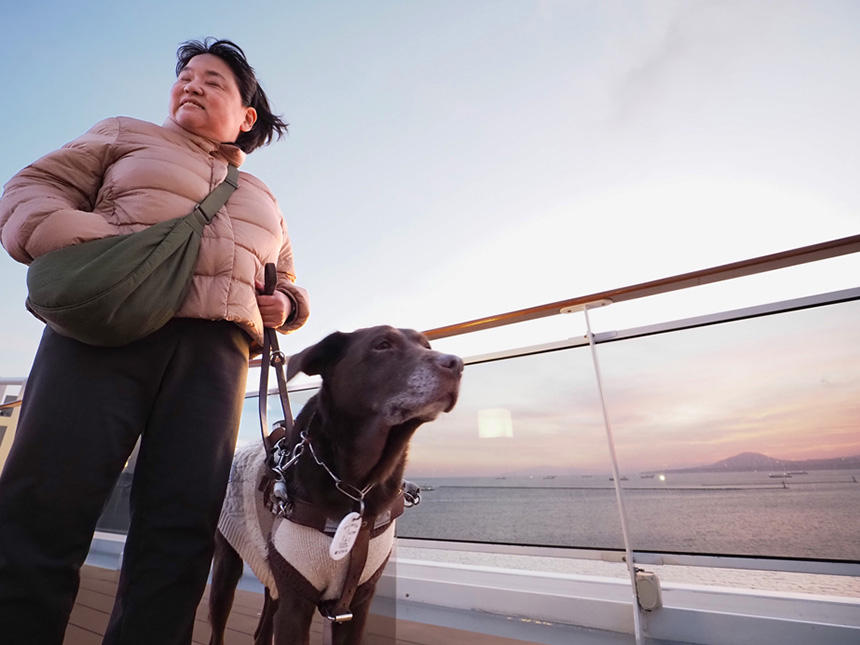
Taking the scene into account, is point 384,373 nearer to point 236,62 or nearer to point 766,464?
point 236,62

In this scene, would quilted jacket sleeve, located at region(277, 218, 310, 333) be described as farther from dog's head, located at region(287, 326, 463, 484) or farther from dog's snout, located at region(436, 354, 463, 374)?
dog's snout, located at region(436, 354, 463, 374)

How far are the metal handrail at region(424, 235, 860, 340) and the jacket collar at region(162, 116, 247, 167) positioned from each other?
49.8 inches

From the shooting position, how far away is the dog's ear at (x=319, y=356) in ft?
3.90

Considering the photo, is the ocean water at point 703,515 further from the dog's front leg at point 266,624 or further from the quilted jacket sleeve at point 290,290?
the quilted jacket sleeve at point 290,290

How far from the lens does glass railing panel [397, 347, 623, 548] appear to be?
5.58 ft

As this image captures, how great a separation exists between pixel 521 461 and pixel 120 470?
168 cm

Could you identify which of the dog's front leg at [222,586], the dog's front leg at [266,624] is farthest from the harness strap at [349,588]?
the dog's front leg at [222,586]

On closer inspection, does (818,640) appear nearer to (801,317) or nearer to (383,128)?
(801,317)

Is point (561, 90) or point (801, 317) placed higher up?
point (561, 90)

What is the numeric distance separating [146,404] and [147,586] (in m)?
0.36

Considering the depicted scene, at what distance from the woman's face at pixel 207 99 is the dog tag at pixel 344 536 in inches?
43.9

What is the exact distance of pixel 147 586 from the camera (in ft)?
2.54

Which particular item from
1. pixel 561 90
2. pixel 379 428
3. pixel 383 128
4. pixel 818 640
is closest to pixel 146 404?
pixel 379 428

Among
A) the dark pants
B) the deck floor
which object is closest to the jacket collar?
the dark pants
